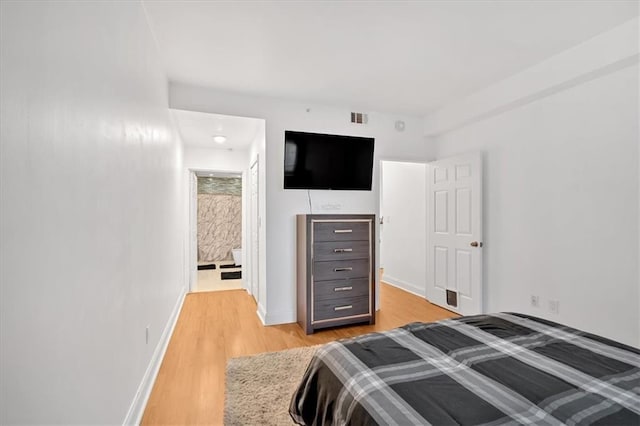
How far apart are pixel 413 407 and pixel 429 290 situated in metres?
3.75

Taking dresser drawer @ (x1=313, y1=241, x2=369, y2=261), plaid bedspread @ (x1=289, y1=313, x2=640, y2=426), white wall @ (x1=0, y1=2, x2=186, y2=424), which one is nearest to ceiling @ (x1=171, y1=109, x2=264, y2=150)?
white wall @ (x1=0, y1=2, x2=186, y2=424)

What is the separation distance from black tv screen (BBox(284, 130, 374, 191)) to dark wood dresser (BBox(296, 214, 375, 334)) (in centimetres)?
52

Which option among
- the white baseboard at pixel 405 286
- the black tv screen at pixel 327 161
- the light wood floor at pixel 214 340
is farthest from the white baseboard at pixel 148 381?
the white baseboard at pixel 405 286

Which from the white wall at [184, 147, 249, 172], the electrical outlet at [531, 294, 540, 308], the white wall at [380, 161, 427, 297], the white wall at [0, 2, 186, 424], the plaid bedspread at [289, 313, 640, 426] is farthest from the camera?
the white wall at [184, 147, 249, 172]

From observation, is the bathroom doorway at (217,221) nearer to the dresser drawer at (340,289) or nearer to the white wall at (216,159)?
the white wall at (216,159)

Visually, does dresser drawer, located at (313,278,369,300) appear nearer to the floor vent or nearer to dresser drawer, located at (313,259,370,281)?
dresser drawer, located at (313,259,370,281)

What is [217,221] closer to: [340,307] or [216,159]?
[216,159]

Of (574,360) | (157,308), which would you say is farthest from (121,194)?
(574,360)

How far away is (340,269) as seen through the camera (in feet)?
11.2

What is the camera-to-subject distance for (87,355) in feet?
3.81

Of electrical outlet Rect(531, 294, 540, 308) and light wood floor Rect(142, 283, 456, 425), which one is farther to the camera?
electrical outlet Rect(531, 294, 540, 308)

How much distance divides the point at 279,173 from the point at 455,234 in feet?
7.93

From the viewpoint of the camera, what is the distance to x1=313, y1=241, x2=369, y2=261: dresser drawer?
332cm

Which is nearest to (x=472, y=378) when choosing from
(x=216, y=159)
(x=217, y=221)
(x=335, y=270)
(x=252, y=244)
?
(x=335, y=270)
